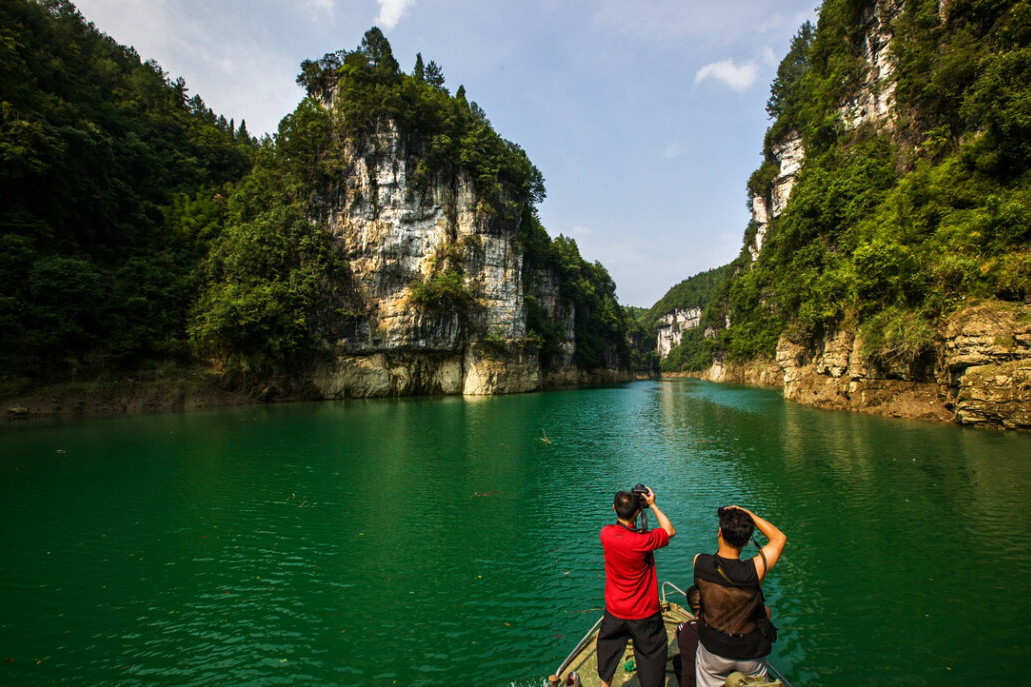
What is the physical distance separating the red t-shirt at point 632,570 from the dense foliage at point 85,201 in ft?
117

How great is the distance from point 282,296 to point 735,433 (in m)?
33.5

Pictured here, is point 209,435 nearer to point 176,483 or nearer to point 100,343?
point 176,483

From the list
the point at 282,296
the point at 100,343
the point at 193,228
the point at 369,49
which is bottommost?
the point at 100,343

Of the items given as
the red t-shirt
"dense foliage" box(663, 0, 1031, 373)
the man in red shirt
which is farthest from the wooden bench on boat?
"dense foliage" box(663, 0, 1031, 373)

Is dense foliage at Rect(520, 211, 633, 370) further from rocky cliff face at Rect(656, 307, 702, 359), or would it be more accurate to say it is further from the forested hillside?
rocky cliff face at Rect(656, 307, 702, 359)

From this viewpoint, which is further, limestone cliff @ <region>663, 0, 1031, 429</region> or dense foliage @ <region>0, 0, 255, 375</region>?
dense foliage @ <region>0, 0, 255, 375</region>

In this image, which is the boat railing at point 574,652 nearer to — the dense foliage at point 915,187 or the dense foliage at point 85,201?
the dense foliage at point 915,187

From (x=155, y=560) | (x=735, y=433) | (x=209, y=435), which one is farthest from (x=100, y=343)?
(x=735, y=433)

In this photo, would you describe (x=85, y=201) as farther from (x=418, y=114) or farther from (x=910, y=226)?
(x=910, y=226)

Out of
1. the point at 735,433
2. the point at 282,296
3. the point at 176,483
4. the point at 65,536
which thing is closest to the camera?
the point at 65,536

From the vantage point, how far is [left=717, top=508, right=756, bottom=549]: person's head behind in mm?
2898

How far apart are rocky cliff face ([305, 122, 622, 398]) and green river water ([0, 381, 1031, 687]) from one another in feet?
86.3

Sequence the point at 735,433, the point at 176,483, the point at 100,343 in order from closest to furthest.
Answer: the point at 176,483 → the point at 735,433 → the point at 100,343

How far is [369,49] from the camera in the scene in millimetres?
44500
